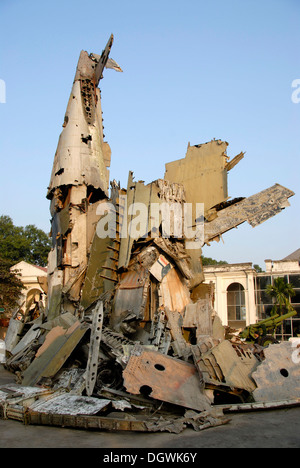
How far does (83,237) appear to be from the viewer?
42.4 ft

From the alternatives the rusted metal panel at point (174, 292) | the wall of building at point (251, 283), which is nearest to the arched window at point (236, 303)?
the wall of building at point (251, 283)

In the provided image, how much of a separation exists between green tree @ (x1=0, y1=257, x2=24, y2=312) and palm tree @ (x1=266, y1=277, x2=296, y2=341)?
1735 centimetres

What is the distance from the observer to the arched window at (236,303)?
1196 inches

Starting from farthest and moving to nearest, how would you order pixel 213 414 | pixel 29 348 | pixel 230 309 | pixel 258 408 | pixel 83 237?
pixel 230 309 → pixel 83 237 → pixel 29 348 → pixel 258 408 → pixel 213 414

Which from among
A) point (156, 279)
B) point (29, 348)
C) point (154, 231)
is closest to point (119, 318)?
point (156, 279)


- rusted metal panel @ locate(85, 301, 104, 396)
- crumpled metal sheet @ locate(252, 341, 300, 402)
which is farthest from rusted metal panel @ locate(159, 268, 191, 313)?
crumpled metal sheet @ locate(252, 341, 300, 402)

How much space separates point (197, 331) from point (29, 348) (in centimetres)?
495

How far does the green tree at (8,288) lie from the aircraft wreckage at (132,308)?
12.2 m

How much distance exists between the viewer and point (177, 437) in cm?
500

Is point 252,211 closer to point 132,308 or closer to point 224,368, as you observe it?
point 132,308

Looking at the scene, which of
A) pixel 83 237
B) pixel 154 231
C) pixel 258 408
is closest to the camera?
pixel 258 408

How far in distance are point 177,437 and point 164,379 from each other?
1540 millimetres

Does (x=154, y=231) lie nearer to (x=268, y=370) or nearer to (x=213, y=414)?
(x=268, y=370)

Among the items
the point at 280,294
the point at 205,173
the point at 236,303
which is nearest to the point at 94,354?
the point at 205,173
